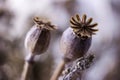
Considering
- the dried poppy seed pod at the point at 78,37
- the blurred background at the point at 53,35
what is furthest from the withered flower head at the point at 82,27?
the blurred background at the point at 53,35

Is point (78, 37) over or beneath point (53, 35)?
beneath

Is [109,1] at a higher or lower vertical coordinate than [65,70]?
higher

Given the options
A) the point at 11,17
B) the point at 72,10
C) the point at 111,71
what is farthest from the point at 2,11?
the point at 111,71

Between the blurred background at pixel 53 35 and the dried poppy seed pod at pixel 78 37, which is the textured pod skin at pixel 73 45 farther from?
the blurred background at pixel 53 35

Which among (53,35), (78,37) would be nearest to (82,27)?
(78,37)

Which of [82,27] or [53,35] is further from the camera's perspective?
[53,35]

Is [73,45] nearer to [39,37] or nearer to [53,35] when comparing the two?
[39,37]

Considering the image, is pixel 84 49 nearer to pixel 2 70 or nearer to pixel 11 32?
pixel 2 70

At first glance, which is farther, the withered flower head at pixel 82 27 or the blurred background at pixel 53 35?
the blurred background at pixel 53 35
